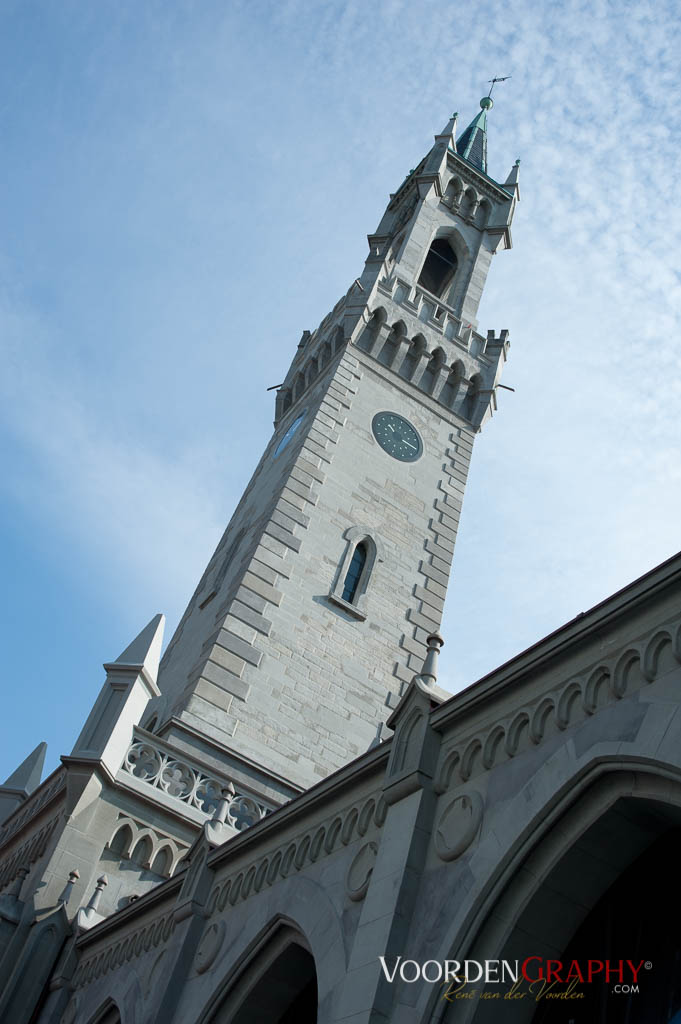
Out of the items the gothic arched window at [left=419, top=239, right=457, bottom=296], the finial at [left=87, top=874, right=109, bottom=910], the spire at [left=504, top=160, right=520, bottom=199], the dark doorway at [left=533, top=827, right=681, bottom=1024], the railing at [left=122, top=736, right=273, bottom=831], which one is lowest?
the dark doorway at [left=533, top=827, right=681, bottom=1024]

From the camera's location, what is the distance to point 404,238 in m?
33.7

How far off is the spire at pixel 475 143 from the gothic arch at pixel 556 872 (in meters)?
33.0

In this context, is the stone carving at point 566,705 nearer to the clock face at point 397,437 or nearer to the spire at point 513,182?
the clock face at point 397,437

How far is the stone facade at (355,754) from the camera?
852 cm

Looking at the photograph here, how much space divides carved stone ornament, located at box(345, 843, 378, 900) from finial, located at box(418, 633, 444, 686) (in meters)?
1.86

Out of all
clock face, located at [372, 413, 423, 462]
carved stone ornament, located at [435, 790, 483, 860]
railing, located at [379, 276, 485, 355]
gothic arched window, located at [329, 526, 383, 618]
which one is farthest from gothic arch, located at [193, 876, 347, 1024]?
railing, located at [379, 276, 485, 355]

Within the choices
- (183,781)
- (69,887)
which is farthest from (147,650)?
(69,887)

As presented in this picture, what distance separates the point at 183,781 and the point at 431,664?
360 inches

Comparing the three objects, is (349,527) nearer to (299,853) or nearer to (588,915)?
(299,853)

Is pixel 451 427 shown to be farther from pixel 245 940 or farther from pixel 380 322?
pixel 245 940

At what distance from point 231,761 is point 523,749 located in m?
12.0

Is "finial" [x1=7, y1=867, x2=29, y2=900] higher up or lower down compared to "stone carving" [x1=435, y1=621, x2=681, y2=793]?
higher up

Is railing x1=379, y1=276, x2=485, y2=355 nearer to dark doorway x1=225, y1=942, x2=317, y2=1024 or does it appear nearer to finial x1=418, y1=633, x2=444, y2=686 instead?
finial x1=418, y1=633, x2=444, y2=686

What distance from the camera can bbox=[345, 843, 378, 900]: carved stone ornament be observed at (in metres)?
10.4
